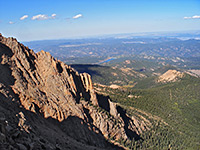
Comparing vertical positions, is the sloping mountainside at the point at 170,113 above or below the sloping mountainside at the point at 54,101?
below

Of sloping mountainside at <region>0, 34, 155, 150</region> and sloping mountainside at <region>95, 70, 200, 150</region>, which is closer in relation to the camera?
sloping mountainside at <region>0, 34, 155, 150</region>

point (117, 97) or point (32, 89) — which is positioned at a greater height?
point (32, 89)

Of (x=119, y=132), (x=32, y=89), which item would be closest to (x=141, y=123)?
(x=119, y=132)

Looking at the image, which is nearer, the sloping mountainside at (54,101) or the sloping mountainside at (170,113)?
the sloping mountainside at (54,101)

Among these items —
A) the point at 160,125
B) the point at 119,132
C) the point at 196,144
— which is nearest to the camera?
the point at 119,132

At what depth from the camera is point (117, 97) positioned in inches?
4973

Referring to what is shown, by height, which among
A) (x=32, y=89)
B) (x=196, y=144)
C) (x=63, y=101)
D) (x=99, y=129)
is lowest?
(x=196, y=144)

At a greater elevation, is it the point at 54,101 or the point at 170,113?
the point at 54,101

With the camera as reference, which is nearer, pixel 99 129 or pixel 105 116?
pixel 99 129

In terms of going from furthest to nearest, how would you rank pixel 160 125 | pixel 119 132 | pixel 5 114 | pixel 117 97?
pixel 117 97, pixel 160 125, pixel 119 132, pixel 5 114

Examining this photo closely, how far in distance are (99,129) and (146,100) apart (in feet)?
238

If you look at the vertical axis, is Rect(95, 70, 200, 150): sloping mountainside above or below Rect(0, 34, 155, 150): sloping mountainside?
below

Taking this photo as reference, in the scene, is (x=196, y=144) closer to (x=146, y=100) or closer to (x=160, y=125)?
(x=160, y=125)

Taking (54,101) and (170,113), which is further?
(170,113)
